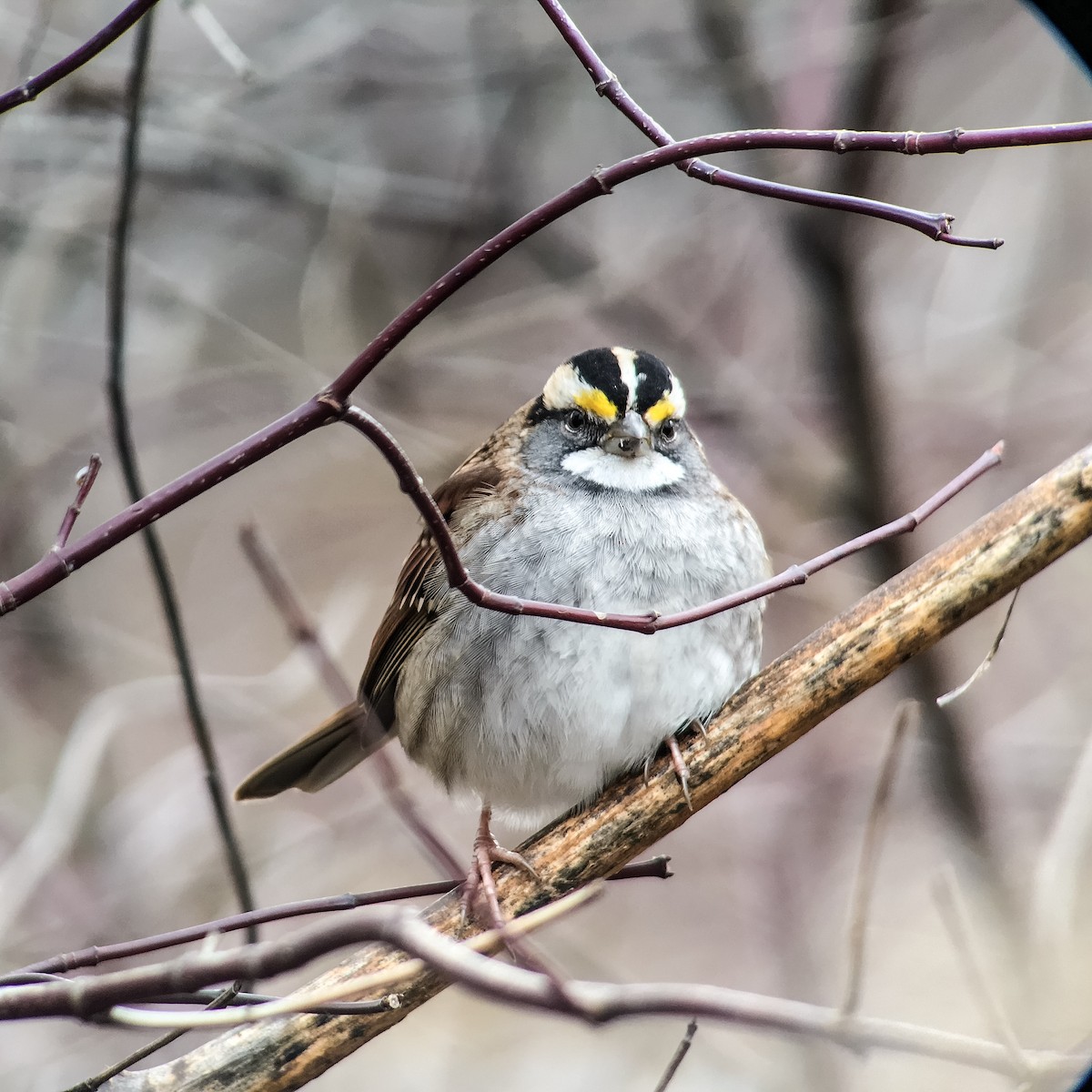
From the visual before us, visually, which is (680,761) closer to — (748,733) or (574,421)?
(748,733)

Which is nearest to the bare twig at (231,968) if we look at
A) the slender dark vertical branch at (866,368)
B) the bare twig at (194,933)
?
the bare twig at (194,933)

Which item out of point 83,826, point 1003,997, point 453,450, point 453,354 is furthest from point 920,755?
point 83,826

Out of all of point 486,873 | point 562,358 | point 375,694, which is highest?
point 562,358

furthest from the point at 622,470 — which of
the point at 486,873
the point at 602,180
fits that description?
the point at 602,180

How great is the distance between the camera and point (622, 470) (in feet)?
9.50

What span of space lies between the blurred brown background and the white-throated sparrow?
991 millimetres

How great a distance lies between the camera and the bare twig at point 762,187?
1439 millimetres

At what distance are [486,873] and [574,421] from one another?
3.68 feet


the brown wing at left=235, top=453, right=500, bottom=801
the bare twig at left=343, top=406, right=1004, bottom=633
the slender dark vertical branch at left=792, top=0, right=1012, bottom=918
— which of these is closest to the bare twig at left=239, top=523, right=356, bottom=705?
the bare twig at left=343, top=406, right=1004, bottom=633

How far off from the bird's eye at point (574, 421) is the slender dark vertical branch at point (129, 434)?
41.0 inches

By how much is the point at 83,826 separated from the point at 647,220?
315 centimetres

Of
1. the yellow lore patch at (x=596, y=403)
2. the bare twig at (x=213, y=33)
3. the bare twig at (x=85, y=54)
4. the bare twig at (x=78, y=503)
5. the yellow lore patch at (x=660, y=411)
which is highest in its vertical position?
the bare twig at (x=213, y=33)

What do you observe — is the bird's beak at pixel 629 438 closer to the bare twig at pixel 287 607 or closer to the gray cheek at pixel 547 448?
the gray cheek at pixel 547 448

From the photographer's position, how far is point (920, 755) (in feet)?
13.6
